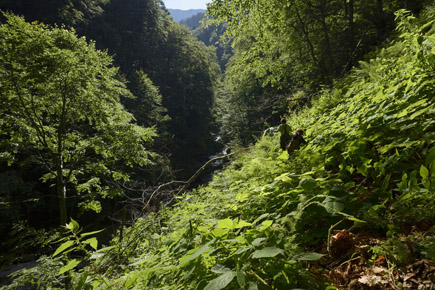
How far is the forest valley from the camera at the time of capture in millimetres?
1071

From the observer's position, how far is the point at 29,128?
7801 millimetres

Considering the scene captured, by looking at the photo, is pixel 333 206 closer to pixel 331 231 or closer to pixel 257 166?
pixel 331 231

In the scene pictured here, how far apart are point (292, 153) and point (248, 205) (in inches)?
70.7

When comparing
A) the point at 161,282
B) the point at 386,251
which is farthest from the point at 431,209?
the point at 161,282

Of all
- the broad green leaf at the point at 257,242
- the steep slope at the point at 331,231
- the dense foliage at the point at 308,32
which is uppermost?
the dense foliage at the point at 308,32

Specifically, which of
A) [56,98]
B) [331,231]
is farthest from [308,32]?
[331,231]

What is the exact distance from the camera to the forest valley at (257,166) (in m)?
1.07

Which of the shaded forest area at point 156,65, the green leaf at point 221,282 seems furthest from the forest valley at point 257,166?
the shaded forest area at point 156,65

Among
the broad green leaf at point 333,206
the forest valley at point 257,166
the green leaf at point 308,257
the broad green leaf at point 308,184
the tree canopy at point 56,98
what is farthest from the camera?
the tree canopy at point 56,98

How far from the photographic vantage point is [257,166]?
3.98 m

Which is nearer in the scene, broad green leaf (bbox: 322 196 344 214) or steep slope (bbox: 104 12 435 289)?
steep slope (bbox: 104 12 435 289)

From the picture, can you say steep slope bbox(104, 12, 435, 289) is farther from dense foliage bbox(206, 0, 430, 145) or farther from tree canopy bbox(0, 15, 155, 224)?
tree canopy bbox(0, 15, 155, 224)

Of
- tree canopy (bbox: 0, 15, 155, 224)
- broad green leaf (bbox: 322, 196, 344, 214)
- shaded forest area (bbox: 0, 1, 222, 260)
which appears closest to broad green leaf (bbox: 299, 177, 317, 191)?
broad green leaf (bbox: 322, 196, 344, 214)

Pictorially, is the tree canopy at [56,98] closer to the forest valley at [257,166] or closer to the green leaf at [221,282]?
the forest valley at [257,166]
